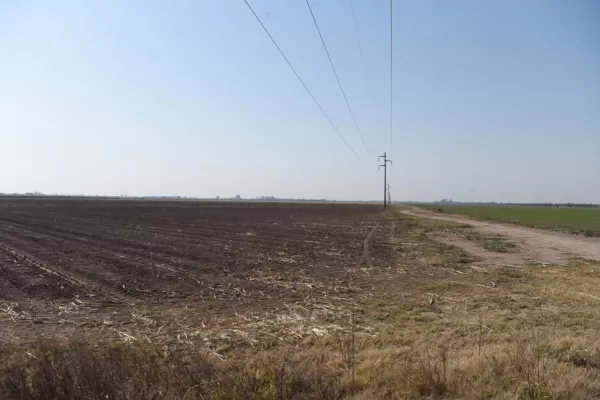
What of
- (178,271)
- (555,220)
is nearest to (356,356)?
(178,271)

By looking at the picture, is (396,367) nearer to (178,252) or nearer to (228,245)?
(178,252)

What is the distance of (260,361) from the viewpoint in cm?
627

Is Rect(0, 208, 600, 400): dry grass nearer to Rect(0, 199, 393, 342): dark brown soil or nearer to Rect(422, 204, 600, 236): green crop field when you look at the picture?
Rect(0, 199, 393, 342): dark brown soil

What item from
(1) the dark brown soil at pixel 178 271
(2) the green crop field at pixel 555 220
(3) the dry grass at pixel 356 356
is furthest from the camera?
(2) the green crop field at pixel 555 220

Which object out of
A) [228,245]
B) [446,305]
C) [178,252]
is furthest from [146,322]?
[228,245]

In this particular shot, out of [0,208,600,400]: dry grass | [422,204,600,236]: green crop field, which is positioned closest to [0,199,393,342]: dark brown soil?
[0,208,600,400]: dry grass

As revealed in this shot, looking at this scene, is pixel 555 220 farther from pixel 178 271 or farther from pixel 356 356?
pixel 356 356

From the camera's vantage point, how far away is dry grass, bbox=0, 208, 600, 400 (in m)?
4.87

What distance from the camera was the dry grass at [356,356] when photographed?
487cm

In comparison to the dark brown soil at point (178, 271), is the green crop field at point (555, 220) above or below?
above

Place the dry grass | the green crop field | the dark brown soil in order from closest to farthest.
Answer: the dry grass → the dark brown soil → the green crop field

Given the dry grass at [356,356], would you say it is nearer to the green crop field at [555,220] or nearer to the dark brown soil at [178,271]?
the dark brown soil at [178,271]

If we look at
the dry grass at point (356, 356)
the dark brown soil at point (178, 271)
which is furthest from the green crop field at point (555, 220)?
the dry grass at point (356, 356)

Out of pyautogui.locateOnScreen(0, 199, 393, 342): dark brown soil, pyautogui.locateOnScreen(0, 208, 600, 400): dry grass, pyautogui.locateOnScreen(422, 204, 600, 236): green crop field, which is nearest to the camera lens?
pyautogui.locateOnScreen(0, 208, 600, 400): dry grass
